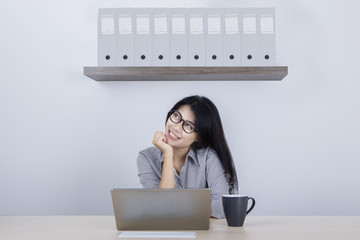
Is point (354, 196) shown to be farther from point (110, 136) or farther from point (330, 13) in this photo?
point (110, 136)

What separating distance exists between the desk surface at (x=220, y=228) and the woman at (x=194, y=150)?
1.89 ft

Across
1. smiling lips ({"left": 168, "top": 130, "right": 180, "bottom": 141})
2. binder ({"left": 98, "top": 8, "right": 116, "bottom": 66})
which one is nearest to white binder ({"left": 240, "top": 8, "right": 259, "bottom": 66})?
smiling lips ({"left": 168, "top": 130, "right": 180, "bottom": 141})

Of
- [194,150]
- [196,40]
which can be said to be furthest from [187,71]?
[194,150]

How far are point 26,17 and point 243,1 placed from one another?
4.40ft

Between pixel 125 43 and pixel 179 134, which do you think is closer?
pixel 179 134

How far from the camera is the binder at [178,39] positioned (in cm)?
216

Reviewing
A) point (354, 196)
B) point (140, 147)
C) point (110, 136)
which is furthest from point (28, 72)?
point (354, 196)

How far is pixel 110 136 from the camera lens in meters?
2.47

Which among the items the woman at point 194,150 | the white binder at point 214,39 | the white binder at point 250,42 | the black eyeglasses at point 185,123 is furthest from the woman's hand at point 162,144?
the white binder at point 250,42

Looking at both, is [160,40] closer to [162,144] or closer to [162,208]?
[162,144]

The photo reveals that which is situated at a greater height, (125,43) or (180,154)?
(125,43)

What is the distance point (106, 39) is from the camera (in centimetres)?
216

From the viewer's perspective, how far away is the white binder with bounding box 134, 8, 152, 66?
2160 millimetres

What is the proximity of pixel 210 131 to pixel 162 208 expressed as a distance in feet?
3.01
